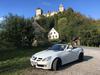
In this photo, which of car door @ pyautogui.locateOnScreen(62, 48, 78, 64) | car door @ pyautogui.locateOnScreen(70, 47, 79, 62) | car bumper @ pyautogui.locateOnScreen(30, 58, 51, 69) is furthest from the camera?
car door @ pyautogui.locateOnScreen(70, 47, 79, 62)

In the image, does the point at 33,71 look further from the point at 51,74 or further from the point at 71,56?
the point at 71,56

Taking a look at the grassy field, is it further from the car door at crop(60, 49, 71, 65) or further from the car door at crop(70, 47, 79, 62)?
the car door at crop(70, 47, 79, 62)

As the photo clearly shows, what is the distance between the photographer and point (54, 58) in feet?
44.5

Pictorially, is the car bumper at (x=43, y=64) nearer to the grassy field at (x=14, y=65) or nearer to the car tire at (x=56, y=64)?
the car tire at (x=56, y=64)

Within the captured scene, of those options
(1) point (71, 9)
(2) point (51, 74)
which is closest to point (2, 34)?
(2) point (51, 74)

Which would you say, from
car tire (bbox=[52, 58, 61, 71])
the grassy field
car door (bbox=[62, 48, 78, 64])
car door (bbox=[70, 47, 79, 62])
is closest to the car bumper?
car tire (bbox=[52, 58, 61, 71])

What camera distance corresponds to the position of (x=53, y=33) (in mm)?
94188

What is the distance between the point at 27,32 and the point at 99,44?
23.5 m

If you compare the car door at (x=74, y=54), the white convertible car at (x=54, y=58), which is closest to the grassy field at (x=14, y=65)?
the white convertible car at (x=54, y=58)

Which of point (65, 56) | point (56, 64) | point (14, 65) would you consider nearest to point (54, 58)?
point (56, 64)

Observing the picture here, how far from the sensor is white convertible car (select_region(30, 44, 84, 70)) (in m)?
13.3

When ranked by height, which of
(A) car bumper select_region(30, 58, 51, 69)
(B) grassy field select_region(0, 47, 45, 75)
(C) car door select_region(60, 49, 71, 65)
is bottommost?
(B) grassy field select_region(0, 47, 45, 75)

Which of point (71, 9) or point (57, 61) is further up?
point (71, 9)

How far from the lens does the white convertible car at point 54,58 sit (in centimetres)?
1332
